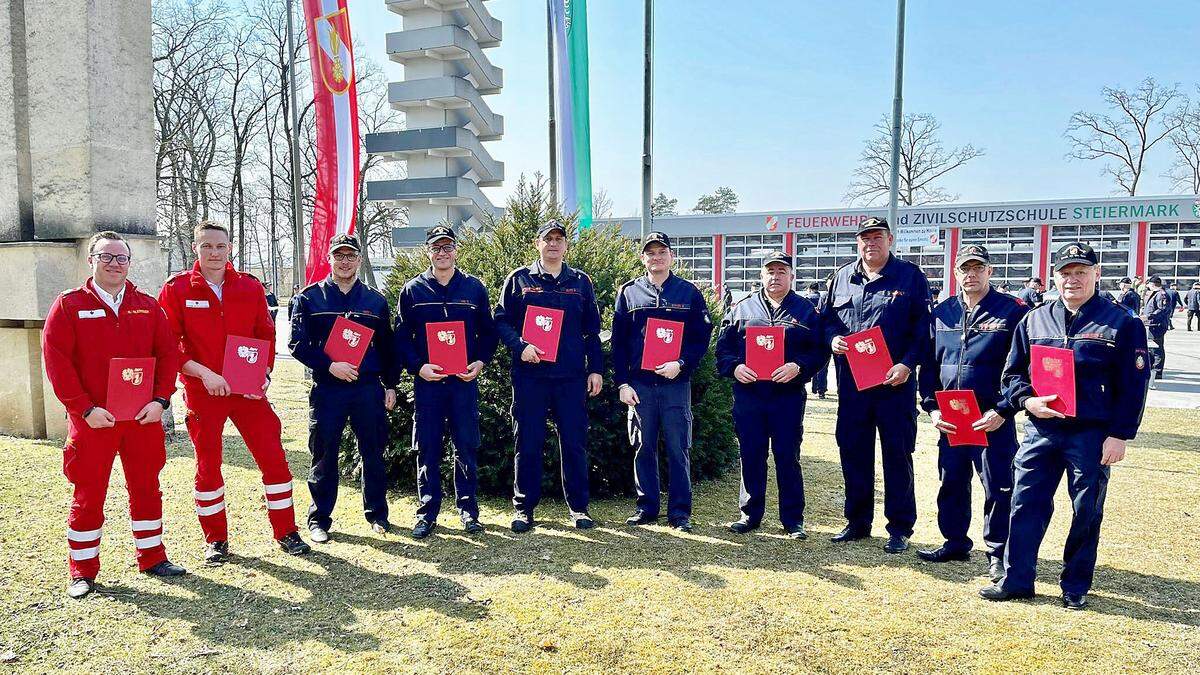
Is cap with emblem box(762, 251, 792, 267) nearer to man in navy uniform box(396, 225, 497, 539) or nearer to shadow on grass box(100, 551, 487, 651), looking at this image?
man in navy uniform box(396, 225, 497, 539)

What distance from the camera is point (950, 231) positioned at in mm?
39906

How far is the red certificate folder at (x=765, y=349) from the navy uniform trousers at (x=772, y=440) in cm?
14

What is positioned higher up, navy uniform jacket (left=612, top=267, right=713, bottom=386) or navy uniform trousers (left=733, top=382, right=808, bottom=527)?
navy uniform jacket (left=612, top=267, right=713, bottom=386)

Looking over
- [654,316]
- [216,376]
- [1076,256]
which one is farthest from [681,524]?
[216,376]

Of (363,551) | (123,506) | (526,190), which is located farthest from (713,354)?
(123,506)

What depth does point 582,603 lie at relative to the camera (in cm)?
437

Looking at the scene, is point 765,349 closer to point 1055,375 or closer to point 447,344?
point 1055,375

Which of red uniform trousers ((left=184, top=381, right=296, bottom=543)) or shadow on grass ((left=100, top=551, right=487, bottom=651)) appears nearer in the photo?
shadow on grass ((left=100, top=551, right=487, bottom=651))

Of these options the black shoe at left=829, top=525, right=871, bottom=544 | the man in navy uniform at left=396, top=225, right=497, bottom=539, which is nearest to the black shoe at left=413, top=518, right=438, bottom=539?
the man in navy uniform at left=396, top=225, right=497, bottom=539

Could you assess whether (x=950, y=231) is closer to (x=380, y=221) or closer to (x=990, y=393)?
(x=380, y=221)

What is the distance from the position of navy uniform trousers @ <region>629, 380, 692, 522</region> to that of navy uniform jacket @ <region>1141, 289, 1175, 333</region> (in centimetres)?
1458

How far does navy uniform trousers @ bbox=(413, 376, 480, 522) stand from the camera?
5633 mm

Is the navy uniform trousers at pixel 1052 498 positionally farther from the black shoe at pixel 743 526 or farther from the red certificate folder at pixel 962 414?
the black shoe at pixel 743 526

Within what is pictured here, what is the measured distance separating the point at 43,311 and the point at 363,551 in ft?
20.6
